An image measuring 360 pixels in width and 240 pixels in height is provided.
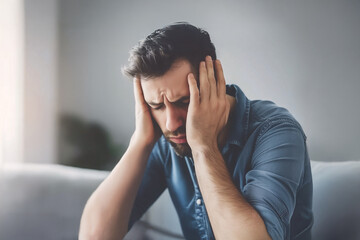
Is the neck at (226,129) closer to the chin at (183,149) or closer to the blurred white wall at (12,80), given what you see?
the chin at (183,149)

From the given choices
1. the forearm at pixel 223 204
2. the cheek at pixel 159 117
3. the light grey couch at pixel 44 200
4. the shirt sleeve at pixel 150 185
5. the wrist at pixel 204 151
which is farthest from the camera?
the light grey couch at pixel 44 200

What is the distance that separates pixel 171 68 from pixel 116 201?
16.0 inches

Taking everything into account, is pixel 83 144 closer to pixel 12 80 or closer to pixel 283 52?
pixel 12 80

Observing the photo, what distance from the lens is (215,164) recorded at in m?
0.82

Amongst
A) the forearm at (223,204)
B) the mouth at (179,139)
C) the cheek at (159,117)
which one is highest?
the cheek at (159,117)

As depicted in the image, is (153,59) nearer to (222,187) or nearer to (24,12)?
(222,187)

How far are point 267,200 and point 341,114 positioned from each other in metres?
0.34

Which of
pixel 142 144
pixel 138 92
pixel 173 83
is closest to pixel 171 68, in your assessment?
pixel 173 83

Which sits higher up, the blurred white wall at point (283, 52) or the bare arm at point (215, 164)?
the blurred white wall at point (283, 52)

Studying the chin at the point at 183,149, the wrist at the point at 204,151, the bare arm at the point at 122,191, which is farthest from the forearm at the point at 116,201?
the wrist at the point at 204,151

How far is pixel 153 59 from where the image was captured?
88cm

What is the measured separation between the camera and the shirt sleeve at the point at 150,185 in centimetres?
109

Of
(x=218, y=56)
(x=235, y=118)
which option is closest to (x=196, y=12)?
(x=218, y=56)

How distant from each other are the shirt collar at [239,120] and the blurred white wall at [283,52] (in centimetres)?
6
